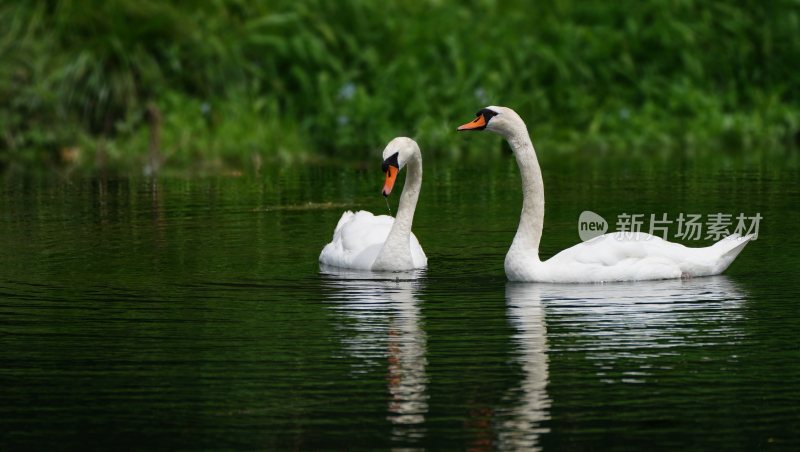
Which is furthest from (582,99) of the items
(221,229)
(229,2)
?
(221,229)

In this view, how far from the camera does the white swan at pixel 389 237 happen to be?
1116 cm

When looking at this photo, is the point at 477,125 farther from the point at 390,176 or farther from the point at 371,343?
the point at 371,343

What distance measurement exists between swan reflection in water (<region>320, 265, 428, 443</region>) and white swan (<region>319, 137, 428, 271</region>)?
0.32 feet

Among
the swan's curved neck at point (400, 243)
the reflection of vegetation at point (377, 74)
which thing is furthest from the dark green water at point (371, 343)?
the reflection of vegetation at point (377, 74)

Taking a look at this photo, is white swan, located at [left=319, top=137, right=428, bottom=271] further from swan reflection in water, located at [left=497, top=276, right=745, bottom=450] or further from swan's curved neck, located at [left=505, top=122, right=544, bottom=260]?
swan reflection in water, located at [left=497, top=276, right=745, bottom=450]

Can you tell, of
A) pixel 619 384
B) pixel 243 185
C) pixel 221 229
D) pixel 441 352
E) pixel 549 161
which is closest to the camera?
pixel 619 384

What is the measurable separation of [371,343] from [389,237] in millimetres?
2937

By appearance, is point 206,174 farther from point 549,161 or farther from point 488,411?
point 488,411

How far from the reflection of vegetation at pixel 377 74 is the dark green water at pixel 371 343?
22.0ft

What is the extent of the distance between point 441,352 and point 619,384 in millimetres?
1090

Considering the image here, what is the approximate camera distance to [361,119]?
2097cm

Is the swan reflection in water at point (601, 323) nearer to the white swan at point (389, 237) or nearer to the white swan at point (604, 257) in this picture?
the white swan at point (604, 257)

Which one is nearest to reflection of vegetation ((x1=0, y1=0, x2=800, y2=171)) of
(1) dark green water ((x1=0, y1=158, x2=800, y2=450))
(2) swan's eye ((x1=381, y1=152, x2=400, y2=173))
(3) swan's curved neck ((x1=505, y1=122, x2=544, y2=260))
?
(1) dark green water ((x1=0, y1=158, x2=800, y2=450))

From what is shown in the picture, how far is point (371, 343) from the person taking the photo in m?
8.36
